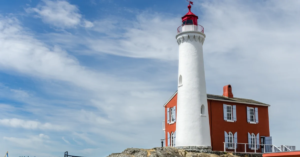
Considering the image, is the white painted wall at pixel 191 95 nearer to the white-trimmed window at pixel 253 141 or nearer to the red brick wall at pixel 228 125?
the red brick wall at pixel 228 125

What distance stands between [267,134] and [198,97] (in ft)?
30.9

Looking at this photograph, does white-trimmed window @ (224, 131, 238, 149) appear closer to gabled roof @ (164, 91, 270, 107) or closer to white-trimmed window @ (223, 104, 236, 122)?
white-trimmed window @ (223, 104, 236, 122)

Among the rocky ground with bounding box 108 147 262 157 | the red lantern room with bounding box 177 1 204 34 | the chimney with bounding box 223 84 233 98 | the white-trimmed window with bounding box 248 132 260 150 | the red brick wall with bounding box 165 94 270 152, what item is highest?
the red lantern room with bounding box 177 1 204 34

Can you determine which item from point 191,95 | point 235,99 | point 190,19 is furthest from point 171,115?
point 190,19

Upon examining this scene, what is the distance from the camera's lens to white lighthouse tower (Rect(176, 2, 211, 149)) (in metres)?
26.3

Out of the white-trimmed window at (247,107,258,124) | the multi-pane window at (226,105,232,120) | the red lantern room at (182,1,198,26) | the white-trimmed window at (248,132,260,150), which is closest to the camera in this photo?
the red lantern room at (182,1,198,26)

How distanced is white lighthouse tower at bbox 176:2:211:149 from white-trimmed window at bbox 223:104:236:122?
3067 millimetres

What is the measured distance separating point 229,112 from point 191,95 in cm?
513

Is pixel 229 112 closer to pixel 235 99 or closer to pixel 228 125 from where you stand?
pixel 228 125

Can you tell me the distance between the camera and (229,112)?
1168 inches

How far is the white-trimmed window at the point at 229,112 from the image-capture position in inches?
1154

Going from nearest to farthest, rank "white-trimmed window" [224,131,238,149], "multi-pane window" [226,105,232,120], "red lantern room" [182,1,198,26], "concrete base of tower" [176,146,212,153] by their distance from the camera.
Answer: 1. "concrete base of tower" [176,146,212,153]
2. "red lantern room" [182,1,198,26]
3. "white-trimmed window" [224,131,238,149]
4. "multi-pane window" [226,105,232,120]

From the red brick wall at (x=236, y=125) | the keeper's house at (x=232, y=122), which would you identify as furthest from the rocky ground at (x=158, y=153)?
the keeper's house at (x=232, y=122)

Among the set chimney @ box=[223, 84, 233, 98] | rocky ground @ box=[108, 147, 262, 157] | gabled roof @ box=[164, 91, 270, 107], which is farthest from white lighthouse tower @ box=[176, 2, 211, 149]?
chimney @ box=[223, 84, 233, 98]
